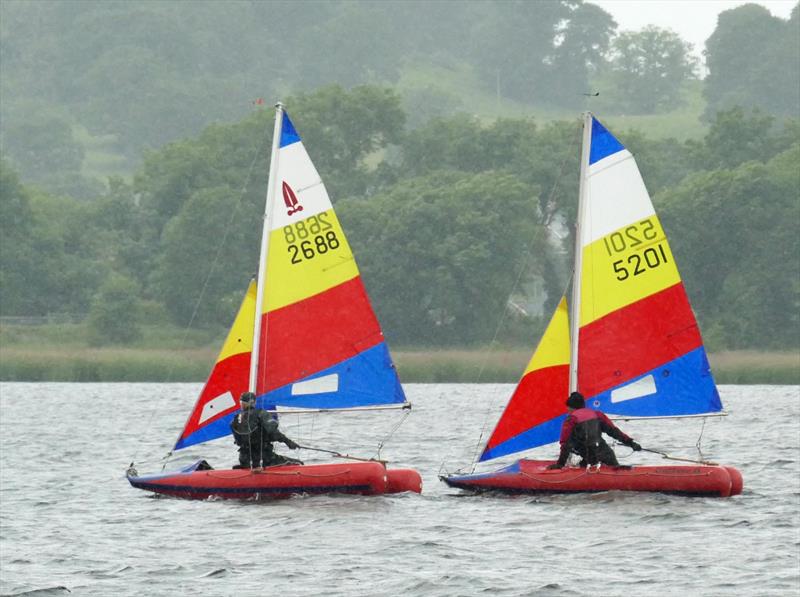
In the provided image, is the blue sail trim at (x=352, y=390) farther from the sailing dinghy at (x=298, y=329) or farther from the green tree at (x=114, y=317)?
the green tree at (x=114, y=317)

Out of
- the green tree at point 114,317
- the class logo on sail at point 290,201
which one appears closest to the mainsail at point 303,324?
the class logo on sail at point 290,201

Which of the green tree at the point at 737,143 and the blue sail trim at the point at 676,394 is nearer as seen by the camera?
the blue sail trim at the point at 676,394

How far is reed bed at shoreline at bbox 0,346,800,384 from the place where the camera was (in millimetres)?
66000

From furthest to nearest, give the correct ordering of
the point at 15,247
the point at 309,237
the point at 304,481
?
the point at 15,247 < the point at 309,237 < the point at 304,481

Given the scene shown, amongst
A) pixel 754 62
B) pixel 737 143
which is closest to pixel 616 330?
pixel 737 143

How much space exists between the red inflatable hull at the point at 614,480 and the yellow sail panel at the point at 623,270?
8.44 feet

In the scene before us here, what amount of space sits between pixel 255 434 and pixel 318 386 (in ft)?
5.72

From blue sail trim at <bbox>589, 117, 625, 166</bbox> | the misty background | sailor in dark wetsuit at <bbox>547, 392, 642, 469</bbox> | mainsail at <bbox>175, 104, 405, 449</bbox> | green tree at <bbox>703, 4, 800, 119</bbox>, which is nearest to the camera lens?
sailor in dark wetsuit at <bbox>547, 392, 642, 469</bbox>

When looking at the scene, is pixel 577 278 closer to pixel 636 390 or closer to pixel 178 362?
pixel 636 390

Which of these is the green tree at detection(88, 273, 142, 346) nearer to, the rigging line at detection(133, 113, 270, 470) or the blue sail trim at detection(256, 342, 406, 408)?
the rigging line at detection(133, 113, 270, 470)

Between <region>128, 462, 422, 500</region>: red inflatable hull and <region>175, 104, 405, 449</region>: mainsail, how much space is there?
4.18ft

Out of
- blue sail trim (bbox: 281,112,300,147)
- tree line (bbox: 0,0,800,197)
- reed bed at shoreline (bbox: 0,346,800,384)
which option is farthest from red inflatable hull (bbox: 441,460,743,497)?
tree line (bbox: 0,0,800,197)

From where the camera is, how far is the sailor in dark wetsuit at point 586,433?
84.9ft

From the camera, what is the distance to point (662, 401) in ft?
91.4
